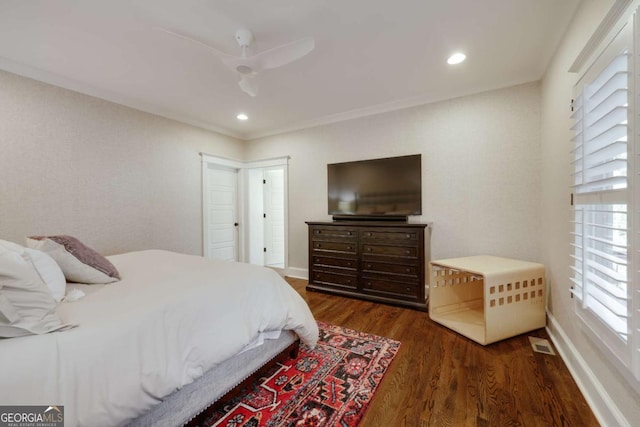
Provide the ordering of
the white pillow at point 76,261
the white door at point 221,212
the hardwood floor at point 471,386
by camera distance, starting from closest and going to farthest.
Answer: the hardwood floor at point 471,386
the white pillow at point 76,261
the white door at point 221,212

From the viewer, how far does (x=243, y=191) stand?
4.72 metres

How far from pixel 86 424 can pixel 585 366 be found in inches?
101

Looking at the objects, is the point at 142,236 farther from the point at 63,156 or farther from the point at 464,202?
the point at 464,202

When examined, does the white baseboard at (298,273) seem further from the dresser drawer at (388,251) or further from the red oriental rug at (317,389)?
the red oriental rug at (317,389)

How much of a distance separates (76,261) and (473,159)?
370 cm

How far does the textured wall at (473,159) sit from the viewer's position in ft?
8.68

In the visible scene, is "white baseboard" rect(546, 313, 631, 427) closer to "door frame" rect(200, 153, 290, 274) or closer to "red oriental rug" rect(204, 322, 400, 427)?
"red oriental rug" rect(204, 322, 400, 427)

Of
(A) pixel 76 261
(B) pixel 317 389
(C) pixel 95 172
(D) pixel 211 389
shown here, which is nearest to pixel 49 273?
(A) pixel 76 261

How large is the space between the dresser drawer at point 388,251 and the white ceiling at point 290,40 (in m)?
1.88

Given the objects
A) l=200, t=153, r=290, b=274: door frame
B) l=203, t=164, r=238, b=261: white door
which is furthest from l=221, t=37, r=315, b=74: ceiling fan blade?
l=203, t=164, r=238, b=261: white door

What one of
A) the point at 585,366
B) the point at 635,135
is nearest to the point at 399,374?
A: the point at 585,366

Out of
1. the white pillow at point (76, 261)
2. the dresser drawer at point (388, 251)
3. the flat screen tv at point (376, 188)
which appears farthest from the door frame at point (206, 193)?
the dresser drawer at point (388, 251)

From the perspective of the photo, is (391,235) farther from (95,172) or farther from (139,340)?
(95,172)

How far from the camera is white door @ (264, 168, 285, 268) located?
5035 millimetres
